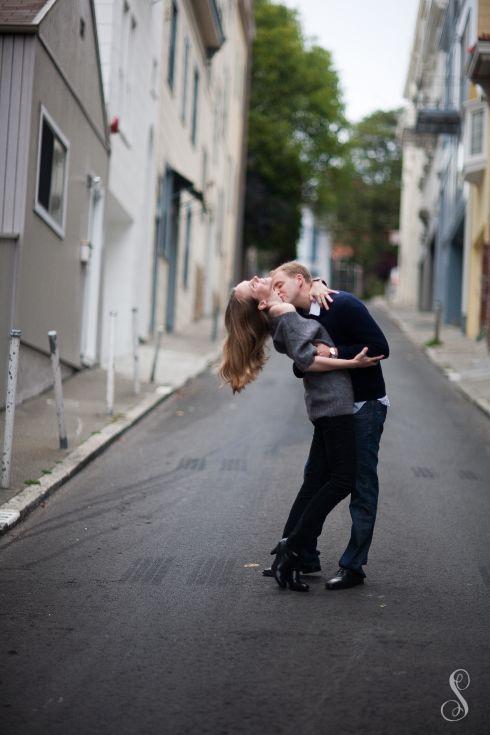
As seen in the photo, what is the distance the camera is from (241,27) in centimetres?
4169

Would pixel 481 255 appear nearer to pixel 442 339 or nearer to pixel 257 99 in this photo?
pixel 442 339

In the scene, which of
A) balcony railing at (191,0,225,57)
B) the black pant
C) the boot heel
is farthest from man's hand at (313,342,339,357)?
balcony railing at (191,0,225,57)

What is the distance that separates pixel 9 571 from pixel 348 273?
77919mm

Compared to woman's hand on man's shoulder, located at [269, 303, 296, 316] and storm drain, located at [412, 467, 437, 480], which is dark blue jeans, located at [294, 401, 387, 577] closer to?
woman's hand on man's shoulder, located at [269, 303, 296, 316]

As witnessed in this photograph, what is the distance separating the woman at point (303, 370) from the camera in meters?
5.55

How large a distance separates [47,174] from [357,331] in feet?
27.3

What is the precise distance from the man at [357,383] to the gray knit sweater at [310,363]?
2.8 inches

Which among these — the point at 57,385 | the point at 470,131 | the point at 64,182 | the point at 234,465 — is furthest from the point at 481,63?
the point at 57,385

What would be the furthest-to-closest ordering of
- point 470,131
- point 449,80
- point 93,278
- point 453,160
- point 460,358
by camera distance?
1. point 449,80
2. point 453,160
3. point 470,131
4. point 460,358
5. point 93,278

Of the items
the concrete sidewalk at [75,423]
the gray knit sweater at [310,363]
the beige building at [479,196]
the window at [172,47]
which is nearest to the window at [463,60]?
the beige building at [479,196]

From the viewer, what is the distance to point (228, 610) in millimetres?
5297

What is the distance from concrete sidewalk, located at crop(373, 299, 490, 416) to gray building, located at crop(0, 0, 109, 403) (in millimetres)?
5912

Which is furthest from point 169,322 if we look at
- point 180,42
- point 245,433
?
point 245,433

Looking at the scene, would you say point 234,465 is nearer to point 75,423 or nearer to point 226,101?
point 75,423
